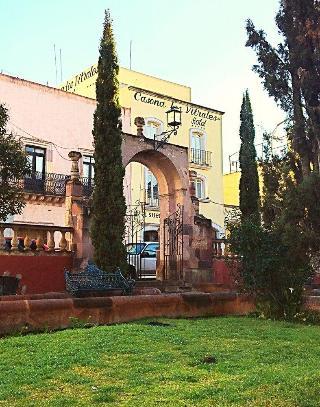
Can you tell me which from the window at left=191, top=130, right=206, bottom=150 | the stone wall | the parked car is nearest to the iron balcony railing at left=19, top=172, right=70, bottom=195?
the parked car

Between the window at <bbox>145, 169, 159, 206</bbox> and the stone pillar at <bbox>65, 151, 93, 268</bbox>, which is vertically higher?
the window at <bbox>145, 169, 159, 206</bbox>

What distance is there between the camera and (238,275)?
1038cm

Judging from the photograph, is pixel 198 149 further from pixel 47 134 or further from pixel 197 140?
A: pixel 47 134

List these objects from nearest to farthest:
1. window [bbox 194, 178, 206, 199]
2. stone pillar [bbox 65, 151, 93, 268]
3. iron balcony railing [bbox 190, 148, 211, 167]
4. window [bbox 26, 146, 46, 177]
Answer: stone pillar [bbox 65, 151, 93, 268] → window [bbox 26, 146, 46, 177] → iron balcony railing [bbox 190, 148, 211, 167] → window [bbox 194, 178, 206, 199]

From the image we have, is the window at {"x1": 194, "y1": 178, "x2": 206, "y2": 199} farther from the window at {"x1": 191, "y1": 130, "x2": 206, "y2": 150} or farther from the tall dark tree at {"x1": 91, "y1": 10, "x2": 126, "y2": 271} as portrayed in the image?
the tall dark tree at {"x1": 91, "y1": 10, "x2": 126, "y2": 271}

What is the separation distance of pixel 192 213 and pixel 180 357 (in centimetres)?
1034

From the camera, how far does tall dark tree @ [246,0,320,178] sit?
9594mm

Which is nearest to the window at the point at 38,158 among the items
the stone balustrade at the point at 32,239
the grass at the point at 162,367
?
the stone balustrade at the point at 32,239

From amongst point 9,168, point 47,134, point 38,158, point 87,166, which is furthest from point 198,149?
point 9,168

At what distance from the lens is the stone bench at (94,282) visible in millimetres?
10102

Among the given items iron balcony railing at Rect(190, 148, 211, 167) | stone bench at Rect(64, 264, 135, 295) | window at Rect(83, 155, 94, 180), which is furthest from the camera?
iron balcony railing at Rect(190, 148, 211, 167)

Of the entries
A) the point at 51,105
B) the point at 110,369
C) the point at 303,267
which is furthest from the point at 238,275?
the point at 51,105

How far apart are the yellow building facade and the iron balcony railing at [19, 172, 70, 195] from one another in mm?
1874

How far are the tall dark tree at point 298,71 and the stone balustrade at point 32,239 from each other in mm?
6291
